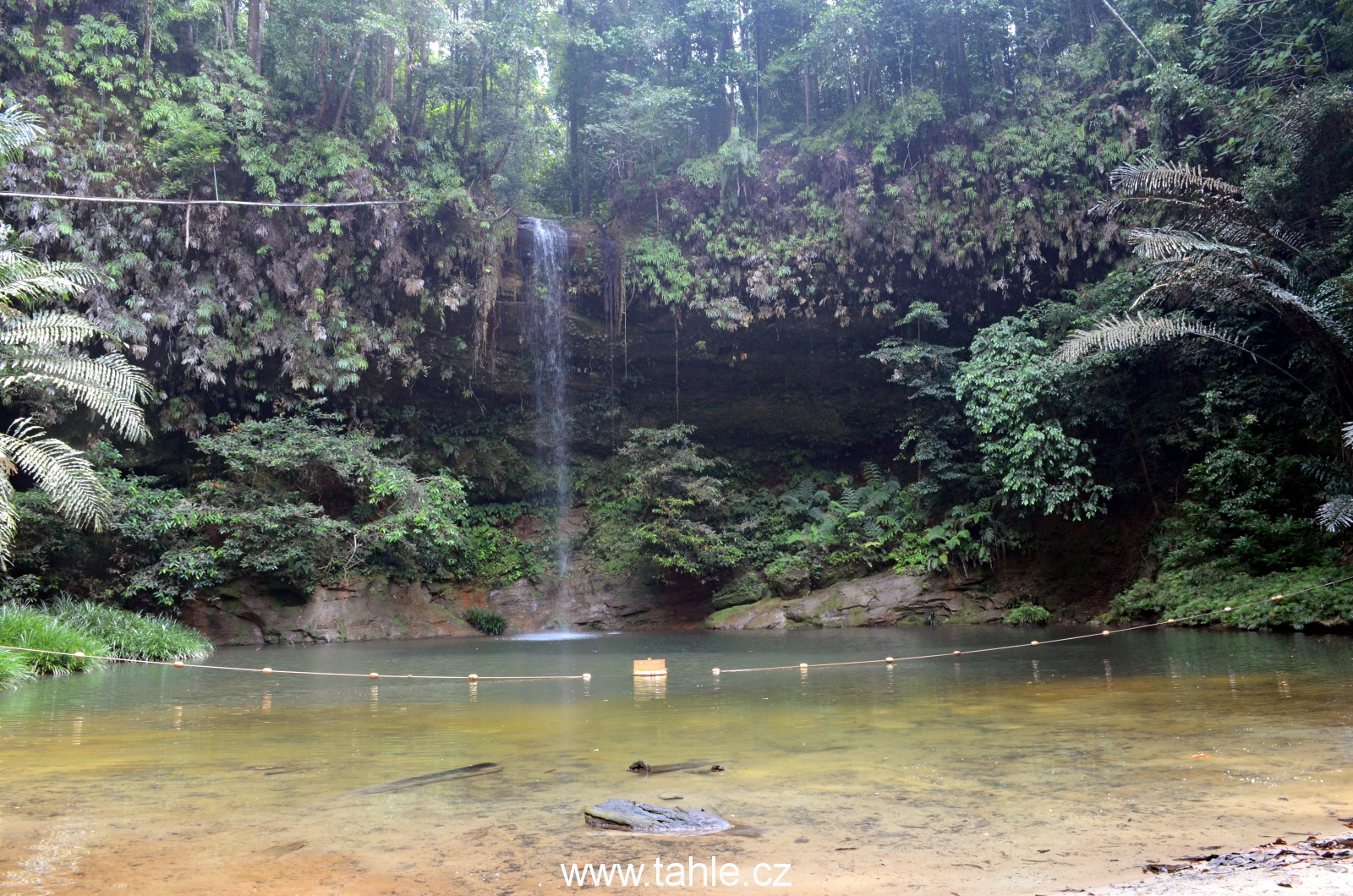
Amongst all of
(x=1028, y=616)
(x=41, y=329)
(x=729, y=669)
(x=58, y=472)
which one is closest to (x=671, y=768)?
(x=729, y=669)

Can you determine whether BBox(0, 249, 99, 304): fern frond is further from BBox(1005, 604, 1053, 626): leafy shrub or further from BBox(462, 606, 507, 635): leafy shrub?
BBox(1005, 604, 1053, 626): leafy shrub

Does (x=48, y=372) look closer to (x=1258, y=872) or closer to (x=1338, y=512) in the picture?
(x=1258, y=872)

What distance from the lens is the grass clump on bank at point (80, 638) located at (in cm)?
884

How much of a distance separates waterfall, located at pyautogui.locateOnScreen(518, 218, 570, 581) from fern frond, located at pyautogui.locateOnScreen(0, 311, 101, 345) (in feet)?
30.7

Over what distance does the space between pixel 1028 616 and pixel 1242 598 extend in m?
3.74

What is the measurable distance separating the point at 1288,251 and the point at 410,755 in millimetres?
13112

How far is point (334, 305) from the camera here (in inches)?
643

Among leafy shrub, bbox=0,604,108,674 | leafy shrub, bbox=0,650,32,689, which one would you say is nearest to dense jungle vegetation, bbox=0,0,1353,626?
leafy shrub, bbox=0,604,108,674

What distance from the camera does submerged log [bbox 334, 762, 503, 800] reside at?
3.56 meters

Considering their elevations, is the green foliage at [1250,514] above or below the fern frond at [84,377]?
below

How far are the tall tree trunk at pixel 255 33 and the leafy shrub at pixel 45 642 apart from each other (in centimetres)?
1177

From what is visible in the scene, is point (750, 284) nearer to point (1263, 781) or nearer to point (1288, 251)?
point (1288, 251)

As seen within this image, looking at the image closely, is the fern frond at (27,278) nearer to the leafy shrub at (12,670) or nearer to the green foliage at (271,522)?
the leafy shrub at (12,670)

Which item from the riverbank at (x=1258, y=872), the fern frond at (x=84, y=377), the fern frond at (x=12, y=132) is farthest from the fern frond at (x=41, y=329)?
the riverbank at (x=1258, y=872)
